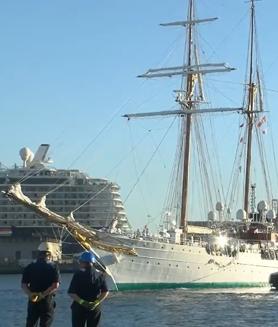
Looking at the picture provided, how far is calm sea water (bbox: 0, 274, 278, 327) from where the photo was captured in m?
29.2

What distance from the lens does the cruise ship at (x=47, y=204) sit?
Answer: 455 ft

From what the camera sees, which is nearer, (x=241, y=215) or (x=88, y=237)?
(x=88, y=237)

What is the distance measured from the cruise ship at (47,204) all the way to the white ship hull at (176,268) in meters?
74.2

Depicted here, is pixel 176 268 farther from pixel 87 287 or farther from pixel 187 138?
pixel 87 287

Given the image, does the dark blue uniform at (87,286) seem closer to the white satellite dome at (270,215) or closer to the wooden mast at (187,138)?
the wooden mast at (187,138)

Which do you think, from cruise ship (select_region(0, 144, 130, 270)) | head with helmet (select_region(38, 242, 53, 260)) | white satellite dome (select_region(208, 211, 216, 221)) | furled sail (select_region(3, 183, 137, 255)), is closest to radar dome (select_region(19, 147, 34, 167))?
furled sail (select_region(3, 183, 137, 255))

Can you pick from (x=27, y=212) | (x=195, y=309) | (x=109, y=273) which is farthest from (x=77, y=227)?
(x=27, y=212)

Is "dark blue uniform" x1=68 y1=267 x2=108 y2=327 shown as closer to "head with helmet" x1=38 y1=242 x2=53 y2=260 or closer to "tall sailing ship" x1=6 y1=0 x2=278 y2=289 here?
Answer: "head with helmet" x1=38 y1=242 x2=53 y2=260

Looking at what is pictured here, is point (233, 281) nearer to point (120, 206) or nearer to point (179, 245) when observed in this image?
point (179, 245)

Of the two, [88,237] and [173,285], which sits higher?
[88,237]

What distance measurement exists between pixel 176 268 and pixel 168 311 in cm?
2033

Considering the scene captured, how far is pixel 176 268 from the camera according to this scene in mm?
55562

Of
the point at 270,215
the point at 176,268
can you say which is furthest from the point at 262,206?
the point at 176,268

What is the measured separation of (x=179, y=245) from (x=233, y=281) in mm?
8907
